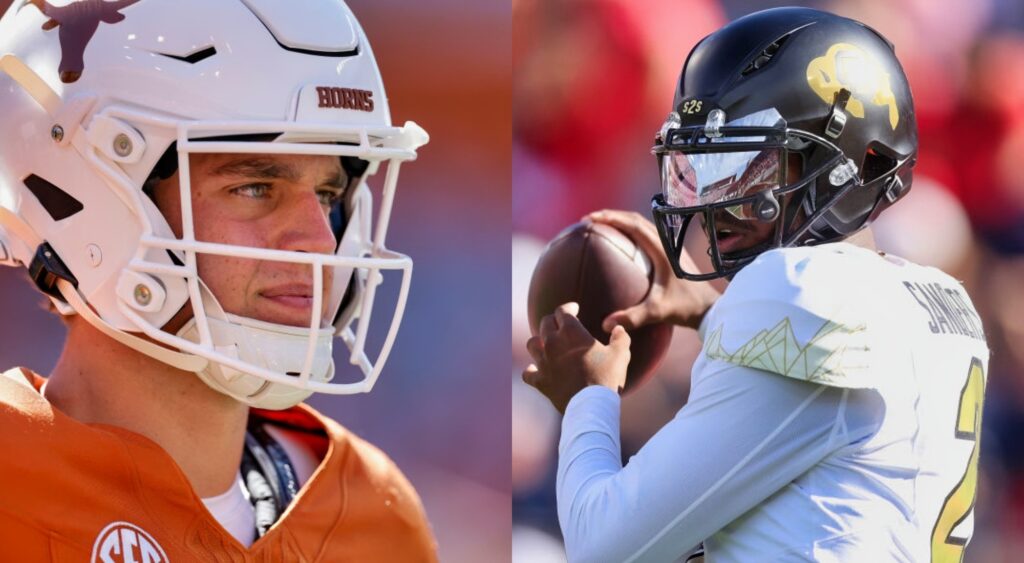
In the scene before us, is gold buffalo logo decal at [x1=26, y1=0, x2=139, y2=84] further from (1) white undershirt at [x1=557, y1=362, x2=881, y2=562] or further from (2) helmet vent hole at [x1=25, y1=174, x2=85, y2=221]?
(1) white undershirt at [x1=557, y1=362, x2=881, y2=562]

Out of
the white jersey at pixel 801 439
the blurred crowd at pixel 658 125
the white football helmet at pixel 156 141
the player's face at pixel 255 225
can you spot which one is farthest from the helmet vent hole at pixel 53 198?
the blurred crowd at pixel 658 125

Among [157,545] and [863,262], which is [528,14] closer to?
[863,262]

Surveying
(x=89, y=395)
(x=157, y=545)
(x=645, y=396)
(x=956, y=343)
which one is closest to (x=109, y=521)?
(x=157, y=545)

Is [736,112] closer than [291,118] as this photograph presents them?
No

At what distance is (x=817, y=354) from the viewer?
160 cm

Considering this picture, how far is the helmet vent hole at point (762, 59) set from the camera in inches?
74.6

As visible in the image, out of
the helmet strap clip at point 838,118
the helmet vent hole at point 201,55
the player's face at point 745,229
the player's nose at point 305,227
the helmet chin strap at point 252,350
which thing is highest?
the helmet vent hole at point 201,55

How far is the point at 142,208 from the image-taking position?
1667 mm

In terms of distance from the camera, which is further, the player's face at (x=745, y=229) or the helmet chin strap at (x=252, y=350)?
the player's face at (x=745, y=229)

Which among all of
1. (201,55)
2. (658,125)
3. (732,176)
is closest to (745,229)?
(732,176)

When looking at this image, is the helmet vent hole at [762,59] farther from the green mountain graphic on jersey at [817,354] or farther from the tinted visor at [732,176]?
the green mountain graphic on jersey at [817,354]

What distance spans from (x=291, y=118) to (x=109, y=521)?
1.87 ft

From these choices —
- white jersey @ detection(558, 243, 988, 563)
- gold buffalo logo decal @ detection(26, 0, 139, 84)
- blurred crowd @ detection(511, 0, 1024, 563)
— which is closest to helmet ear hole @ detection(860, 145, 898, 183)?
white jersey @ detection(558, 243, 988, 563)

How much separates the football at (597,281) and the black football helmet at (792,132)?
597 millimetres
